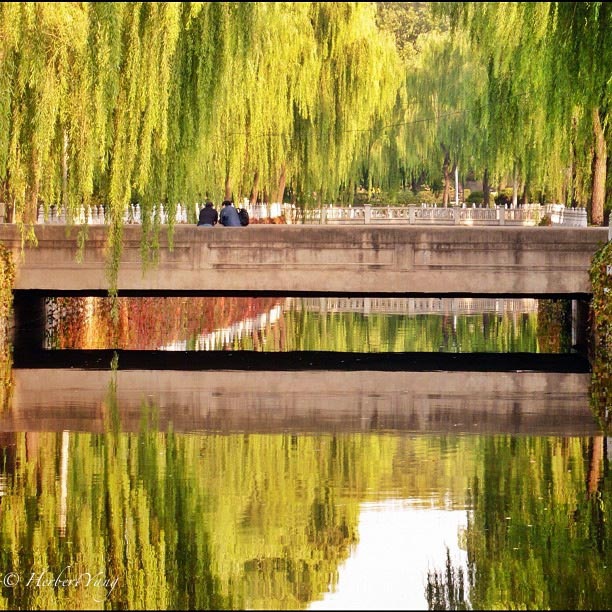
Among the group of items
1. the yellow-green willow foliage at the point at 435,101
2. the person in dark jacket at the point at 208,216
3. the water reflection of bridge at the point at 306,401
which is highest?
the yellow-green willow foliage at the point at 435,101

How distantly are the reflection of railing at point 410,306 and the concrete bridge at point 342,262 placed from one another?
Answer: 588 inches

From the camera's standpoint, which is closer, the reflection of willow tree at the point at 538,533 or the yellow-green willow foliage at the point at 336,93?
the reflection of willow tree at the point at 538,533

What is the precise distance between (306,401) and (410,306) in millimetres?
28989

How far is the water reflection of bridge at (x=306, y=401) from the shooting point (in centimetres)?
1666

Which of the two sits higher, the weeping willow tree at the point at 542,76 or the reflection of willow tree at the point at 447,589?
the weeping willow tree at the point at 542,76

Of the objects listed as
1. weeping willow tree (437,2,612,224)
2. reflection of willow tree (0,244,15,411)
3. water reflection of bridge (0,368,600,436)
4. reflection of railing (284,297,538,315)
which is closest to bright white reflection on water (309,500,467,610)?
water reflection of bridge (0,368,600,436)

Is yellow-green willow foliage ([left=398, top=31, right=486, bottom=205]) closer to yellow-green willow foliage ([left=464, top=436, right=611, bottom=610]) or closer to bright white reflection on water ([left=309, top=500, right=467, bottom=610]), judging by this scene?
yellow-green willow foliage ([left=464, top=436, right=611, bottom=610])

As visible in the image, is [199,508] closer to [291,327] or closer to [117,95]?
[117,95]

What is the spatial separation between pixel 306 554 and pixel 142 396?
31.9 feet

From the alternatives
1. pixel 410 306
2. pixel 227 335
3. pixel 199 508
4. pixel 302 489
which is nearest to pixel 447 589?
pixel 199 508

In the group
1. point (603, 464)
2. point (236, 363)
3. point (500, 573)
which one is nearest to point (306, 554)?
point (500, 573)

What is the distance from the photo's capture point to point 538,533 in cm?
1078

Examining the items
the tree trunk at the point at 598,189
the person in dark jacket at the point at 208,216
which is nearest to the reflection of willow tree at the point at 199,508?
the person in dark jacket at the point at 208,216

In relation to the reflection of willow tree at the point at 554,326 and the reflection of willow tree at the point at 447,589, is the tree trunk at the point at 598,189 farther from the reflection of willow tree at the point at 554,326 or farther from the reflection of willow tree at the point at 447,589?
the reflection of willow tree at the point at 447,589
